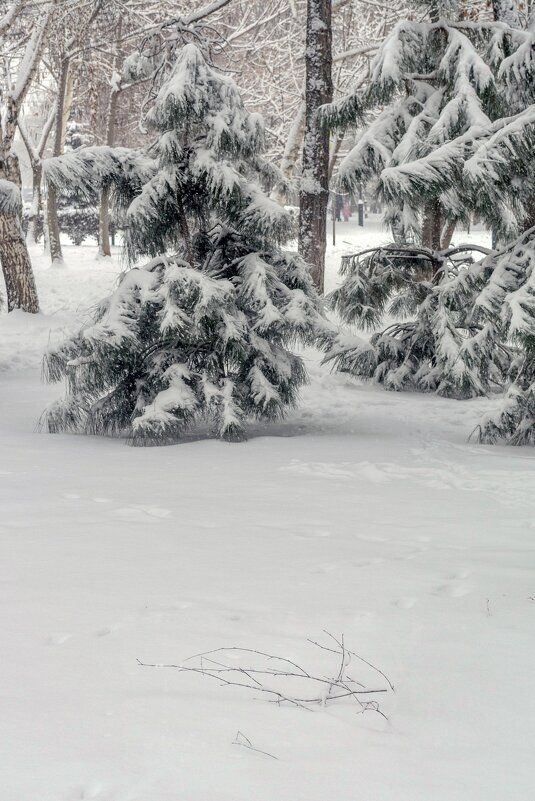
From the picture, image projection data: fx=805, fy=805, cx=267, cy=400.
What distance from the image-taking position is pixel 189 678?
8.55 ft

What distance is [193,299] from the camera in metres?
6.75

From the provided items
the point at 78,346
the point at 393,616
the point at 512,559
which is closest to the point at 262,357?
the point at 78,346

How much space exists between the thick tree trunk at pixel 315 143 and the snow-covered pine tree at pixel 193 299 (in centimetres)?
A: 318

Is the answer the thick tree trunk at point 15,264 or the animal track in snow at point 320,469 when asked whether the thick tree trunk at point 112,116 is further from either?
the animal track in snow at point 320,469

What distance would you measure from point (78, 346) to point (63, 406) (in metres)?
0.61

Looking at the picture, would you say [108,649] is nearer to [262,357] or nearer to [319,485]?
[319,485]

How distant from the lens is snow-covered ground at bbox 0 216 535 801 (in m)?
2.13

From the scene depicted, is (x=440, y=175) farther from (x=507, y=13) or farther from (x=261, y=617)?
(x=261, y=617)

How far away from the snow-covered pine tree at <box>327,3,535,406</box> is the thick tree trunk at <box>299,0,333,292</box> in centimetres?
145

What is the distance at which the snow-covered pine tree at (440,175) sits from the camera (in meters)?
6.05

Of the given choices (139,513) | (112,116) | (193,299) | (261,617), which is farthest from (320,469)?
(112,116)

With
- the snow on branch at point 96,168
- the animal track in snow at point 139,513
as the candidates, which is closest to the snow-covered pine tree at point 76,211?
the snow on branch at point 96,168

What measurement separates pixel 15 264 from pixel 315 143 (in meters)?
5.98

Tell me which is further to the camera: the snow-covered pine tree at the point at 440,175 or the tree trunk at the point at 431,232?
the tree trunk at the point at 431,232
